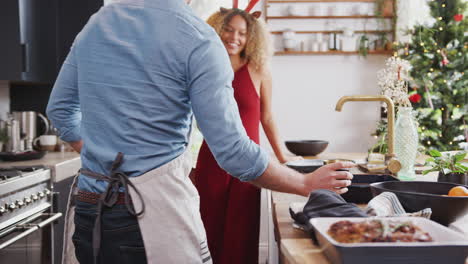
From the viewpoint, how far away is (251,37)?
2.61 meters

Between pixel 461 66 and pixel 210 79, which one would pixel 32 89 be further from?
pixel 461 66

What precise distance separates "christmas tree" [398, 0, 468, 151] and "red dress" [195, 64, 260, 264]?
278 cm

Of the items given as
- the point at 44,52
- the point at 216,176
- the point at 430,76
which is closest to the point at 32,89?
the point at 44,52

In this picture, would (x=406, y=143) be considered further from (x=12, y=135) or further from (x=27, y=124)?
(x=27, y=124)

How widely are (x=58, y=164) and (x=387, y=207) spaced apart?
192 centimetres

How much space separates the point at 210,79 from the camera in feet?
3.37

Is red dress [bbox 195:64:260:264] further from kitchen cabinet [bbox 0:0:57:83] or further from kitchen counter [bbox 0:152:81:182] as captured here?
kitchen cabinet [bbox 0:0:57:83]

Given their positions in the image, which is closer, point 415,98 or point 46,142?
point 46,142

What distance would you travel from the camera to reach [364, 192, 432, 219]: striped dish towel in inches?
39.6

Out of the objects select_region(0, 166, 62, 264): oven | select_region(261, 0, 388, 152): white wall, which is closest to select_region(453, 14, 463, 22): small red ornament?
select_region(261, 0, 388, 152): white wall

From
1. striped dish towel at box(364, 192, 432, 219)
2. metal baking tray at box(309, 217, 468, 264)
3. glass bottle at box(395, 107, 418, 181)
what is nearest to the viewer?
metal baking tray at box(309, 217, 468, 264)

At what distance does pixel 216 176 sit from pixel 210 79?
1.30 m

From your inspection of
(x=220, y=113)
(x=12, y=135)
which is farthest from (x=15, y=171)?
(x=220, y=113)

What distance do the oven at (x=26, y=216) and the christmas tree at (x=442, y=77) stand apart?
3.38 metres
